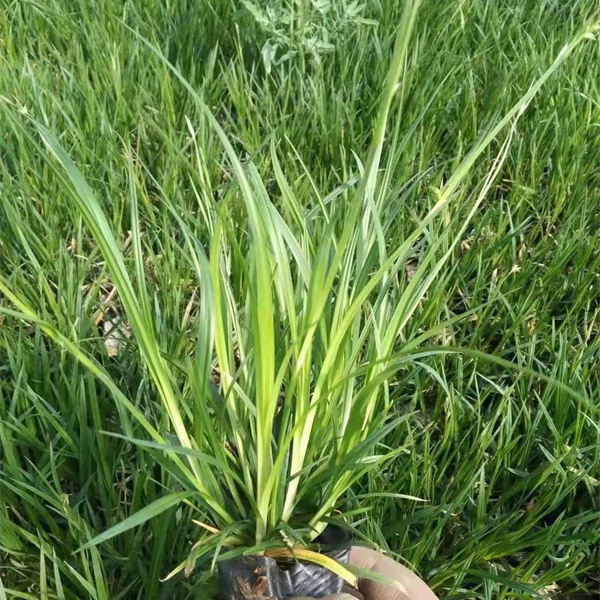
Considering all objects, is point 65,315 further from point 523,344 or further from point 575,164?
point 575,164

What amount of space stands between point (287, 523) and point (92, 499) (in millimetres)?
366

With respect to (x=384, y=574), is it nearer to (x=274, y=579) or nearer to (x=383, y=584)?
(x=383, y=584)

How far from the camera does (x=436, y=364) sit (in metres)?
1.16

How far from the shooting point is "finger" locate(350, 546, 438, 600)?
82cm

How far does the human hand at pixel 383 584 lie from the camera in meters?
0.82

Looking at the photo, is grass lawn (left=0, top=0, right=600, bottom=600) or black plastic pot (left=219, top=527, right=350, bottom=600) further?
grass lawn (left=0, top=0, right=600, bottom=600)

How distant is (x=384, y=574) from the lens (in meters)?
0.84

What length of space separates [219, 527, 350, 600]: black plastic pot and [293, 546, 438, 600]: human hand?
0.09ft

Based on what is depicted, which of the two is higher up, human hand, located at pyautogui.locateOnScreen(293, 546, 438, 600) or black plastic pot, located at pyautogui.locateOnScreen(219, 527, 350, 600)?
black plastic pot, located at pyautogui.locateOnScreen(219, 527, 350, 600)

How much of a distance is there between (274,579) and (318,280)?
315 mm

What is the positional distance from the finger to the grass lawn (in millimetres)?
35

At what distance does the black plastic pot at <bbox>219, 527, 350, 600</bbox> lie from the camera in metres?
0.78

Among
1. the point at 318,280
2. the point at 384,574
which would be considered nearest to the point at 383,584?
the point at 384,574

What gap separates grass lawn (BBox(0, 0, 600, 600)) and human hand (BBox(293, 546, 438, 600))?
0.04 meters
